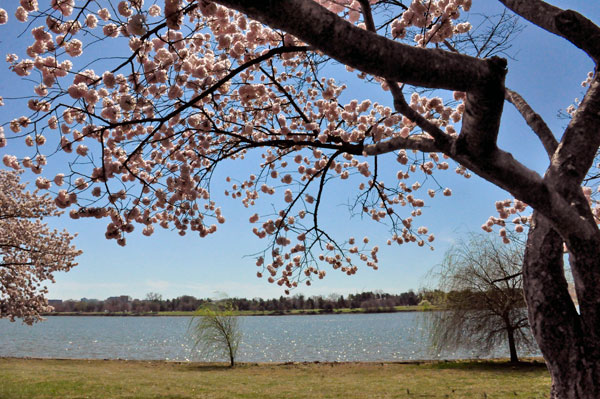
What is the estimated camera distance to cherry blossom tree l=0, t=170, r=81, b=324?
15125 mm

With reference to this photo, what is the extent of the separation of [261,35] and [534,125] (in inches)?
144

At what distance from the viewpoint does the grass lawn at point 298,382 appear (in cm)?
941

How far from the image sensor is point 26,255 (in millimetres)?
16094

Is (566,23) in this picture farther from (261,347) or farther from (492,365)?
(261,347)

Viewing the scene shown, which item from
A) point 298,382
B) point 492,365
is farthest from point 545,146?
point 492,365

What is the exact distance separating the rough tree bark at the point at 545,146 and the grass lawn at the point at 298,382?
691cm

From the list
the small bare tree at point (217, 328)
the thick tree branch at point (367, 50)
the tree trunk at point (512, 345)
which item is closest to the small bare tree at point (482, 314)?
the tree trunk at point (512, 345)

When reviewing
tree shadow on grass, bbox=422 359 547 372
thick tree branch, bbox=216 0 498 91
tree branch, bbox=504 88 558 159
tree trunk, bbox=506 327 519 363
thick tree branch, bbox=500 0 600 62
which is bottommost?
tree shadow on grass, bbox=422 359 547 372

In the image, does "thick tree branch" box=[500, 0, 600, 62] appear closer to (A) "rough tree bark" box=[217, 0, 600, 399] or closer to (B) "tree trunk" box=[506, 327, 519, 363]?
(A) "rough tree bark" box=[217, 0, 600, 399]

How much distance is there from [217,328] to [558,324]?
1741cm

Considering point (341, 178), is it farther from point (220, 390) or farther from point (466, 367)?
point (466, 367)

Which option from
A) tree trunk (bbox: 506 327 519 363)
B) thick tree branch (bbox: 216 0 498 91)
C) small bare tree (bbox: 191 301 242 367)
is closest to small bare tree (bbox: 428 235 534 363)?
tree trunk (bbox: 506 327 519 363)

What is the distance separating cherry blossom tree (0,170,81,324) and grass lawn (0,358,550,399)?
3712 millimetres

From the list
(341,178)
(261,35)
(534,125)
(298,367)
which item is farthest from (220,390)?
(534,125)
